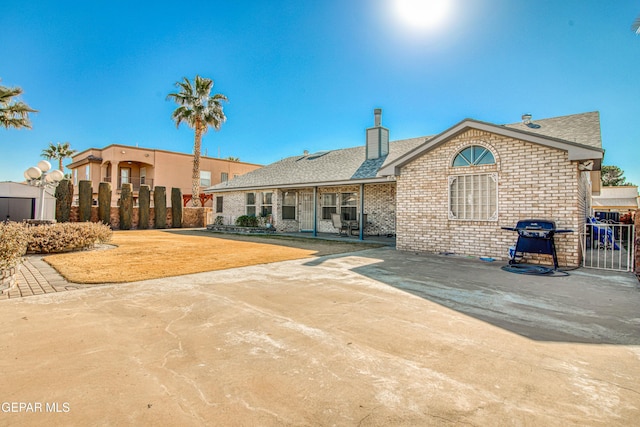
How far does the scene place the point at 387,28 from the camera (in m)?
10.5

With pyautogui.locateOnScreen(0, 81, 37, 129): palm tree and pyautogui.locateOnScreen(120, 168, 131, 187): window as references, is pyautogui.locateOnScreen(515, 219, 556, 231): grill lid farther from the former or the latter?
pyautogui.locateOnScreen(120, 168, 131, 187): window

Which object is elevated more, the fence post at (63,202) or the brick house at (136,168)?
the brick house at (136,168)

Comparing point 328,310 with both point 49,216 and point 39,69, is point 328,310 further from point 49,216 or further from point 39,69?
point 49,216

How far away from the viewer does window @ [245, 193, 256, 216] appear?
19.8m

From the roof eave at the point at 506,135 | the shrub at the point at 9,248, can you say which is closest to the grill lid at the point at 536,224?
the roof eave at the point at 506,135

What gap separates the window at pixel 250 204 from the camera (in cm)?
1975

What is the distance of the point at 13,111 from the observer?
16.2m

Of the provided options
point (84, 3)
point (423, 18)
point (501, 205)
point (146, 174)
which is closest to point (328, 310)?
point (501, 205)

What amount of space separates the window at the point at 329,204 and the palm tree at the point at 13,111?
15.4 meters

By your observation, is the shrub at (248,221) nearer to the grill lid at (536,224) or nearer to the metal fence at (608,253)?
the grill lid at (536,224)

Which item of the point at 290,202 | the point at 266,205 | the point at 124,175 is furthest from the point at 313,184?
the point at 124,175

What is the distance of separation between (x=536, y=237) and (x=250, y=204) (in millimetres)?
15591

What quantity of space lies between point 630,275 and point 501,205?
9.61ft

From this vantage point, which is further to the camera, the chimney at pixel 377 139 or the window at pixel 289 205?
the window at pixel 289 205
